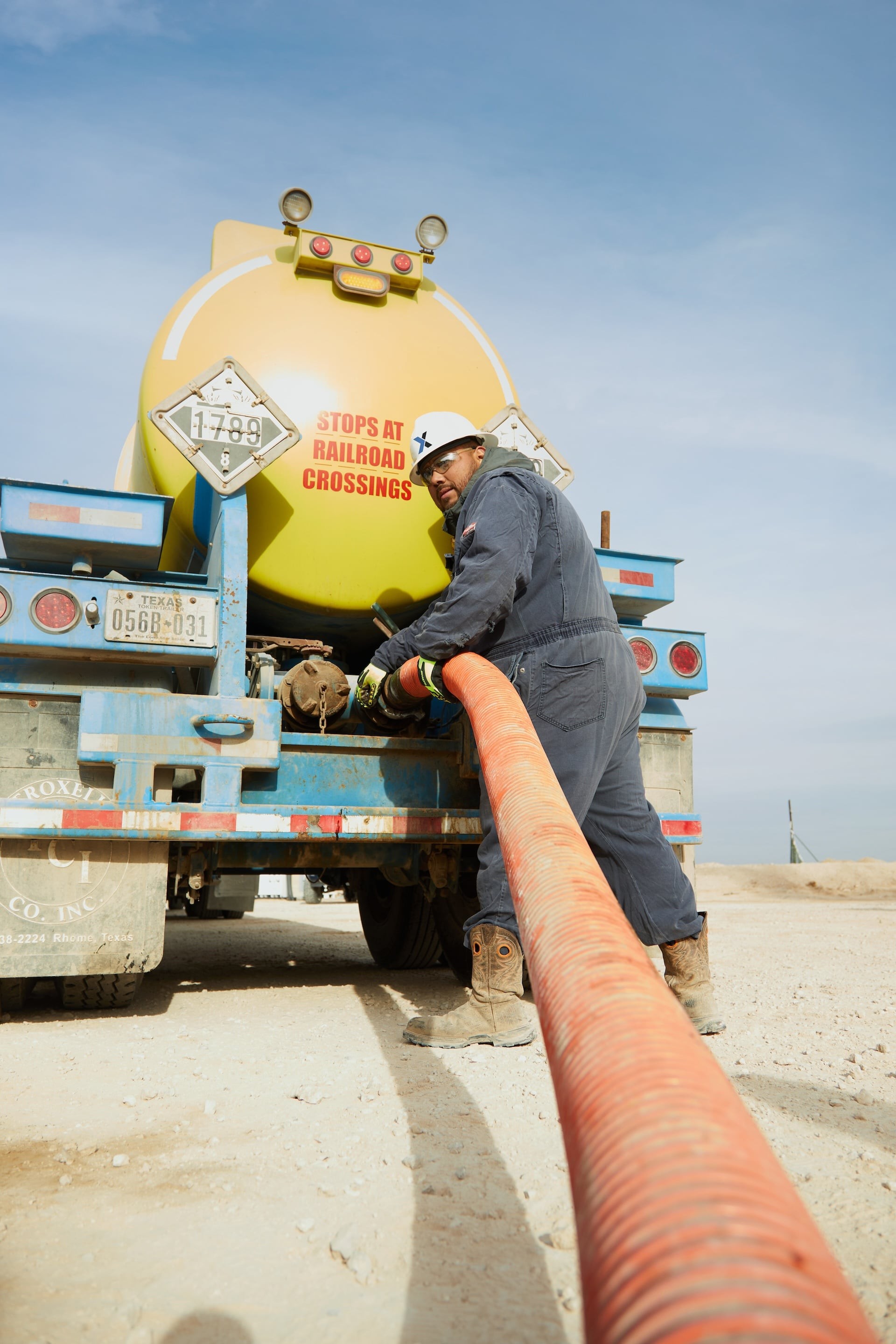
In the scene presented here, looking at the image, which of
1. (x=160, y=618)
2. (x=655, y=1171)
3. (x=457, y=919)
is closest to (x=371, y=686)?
(x=160, y=618)

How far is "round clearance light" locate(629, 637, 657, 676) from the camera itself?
12.9ft

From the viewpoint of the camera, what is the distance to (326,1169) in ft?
5.97

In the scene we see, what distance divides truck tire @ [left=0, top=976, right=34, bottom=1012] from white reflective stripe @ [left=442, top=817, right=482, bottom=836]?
4.82ft

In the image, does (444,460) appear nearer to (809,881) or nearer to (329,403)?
(329,403)

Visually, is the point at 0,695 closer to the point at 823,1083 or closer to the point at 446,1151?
the point at 446,1151

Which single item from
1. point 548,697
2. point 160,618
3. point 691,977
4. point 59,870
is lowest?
point 691,977

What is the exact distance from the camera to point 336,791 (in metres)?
3.46

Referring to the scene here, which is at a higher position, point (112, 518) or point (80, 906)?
point (112, 518)

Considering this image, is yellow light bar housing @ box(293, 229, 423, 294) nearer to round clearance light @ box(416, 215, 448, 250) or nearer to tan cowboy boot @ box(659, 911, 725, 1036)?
round clearance light @ box(416, 215, 448, 250)

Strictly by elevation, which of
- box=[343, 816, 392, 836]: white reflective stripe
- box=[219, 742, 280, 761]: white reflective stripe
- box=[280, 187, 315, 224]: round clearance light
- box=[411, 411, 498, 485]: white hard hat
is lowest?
box=[343, 816, 392, 836]: white reflective stripe

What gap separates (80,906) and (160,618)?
937 mm

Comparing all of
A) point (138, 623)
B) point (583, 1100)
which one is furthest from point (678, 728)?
point (583, 1100)

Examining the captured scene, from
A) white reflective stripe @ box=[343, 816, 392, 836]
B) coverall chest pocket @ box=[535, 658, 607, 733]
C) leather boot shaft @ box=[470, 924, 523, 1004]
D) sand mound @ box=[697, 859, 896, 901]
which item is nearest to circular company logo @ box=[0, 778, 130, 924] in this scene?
white reflective stripe @ box=[343, 816, 392, 836]

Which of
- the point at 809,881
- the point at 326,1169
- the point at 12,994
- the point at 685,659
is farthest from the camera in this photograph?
the point at 809,881
